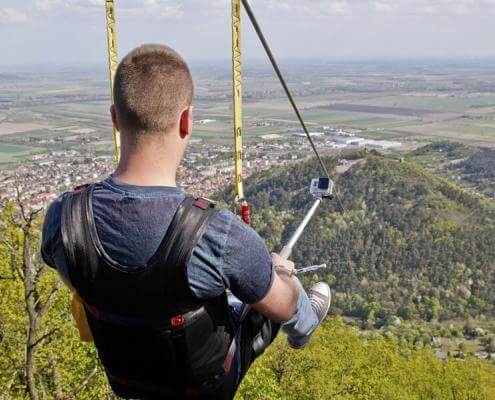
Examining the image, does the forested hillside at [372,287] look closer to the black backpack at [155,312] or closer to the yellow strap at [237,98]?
the yellow strap at [237,98]

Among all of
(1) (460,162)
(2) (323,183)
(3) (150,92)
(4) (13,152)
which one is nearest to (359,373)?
(2) (323,183)

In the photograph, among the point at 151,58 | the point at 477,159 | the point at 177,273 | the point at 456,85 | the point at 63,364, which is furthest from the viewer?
the point at 456,85

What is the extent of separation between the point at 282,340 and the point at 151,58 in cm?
1700

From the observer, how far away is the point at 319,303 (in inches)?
94.9

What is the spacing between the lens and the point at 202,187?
5869cm

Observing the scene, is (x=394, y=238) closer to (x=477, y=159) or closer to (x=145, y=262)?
(x=477, y=159)

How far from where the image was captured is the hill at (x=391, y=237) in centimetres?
5561

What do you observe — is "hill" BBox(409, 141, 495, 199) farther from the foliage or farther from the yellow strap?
the yellow strap

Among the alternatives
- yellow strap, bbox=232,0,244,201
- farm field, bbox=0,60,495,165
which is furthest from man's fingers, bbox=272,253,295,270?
farm field, bbox=0,60,495,165

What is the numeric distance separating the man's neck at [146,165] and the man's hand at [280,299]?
48cm

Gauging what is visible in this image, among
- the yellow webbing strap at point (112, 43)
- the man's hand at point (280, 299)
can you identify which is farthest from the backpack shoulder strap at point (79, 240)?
the yellow webbing strap at point (112, 43)

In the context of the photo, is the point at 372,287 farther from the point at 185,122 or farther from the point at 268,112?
the point at 268,112

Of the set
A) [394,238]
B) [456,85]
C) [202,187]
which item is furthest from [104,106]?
[456,85]

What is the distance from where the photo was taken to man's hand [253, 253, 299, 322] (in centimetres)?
162
